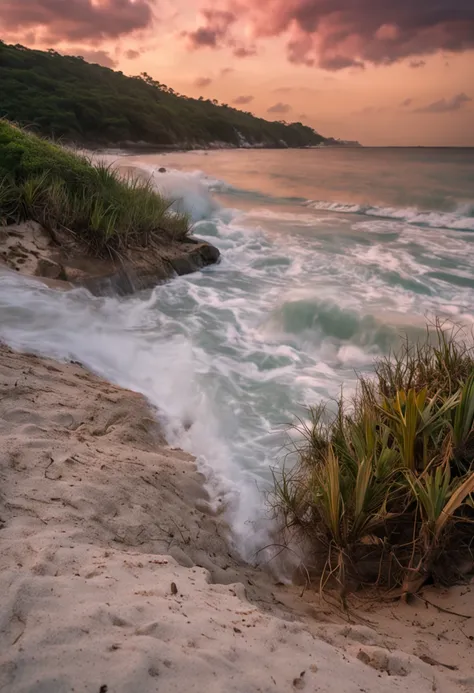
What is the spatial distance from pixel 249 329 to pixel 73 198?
11.8 feet

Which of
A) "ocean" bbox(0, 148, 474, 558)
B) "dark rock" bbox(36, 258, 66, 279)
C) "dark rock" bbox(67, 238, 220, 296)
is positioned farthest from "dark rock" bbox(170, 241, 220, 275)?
"dark rock" bbox(36, 258, 66, 279)

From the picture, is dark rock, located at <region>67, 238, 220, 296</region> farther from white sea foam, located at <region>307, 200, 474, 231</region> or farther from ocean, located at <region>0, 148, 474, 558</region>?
white sea foam, located at <region>307, 200, 474, 231</region>

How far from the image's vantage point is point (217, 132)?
9106 centimetres

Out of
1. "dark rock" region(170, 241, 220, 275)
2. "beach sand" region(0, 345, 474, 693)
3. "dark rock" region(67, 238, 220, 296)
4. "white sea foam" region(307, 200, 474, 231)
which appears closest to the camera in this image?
"beach sand" region(0, 345, 474, 693)

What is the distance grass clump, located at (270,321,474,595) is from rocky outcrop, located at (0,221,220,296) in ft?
16.2

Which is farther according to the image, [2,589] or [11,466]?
[11,466]

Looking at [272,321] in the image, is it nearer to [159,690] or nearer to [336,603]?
[336,603]

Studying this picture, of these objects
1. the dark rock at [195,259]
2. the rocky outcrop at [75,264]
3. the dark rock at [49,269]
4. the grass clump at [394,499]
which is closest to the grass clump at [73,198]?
the rocky outcrop at [75,264]

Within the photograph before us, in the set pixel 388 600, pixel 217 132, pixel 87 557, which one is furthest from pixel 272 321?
pixel 217 132

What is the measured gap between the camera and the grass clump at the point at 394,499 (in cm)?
281

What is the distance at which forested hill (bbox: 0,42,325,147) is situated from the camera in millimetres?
48844

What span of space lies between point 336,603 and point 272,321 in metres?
5.32

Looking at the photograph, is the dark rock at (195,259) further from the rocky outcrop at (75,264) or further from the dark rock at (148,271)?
the rocky outcrop at (75,264)

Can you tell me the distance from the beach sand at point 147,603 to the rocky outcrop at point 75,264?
12.0 feet
